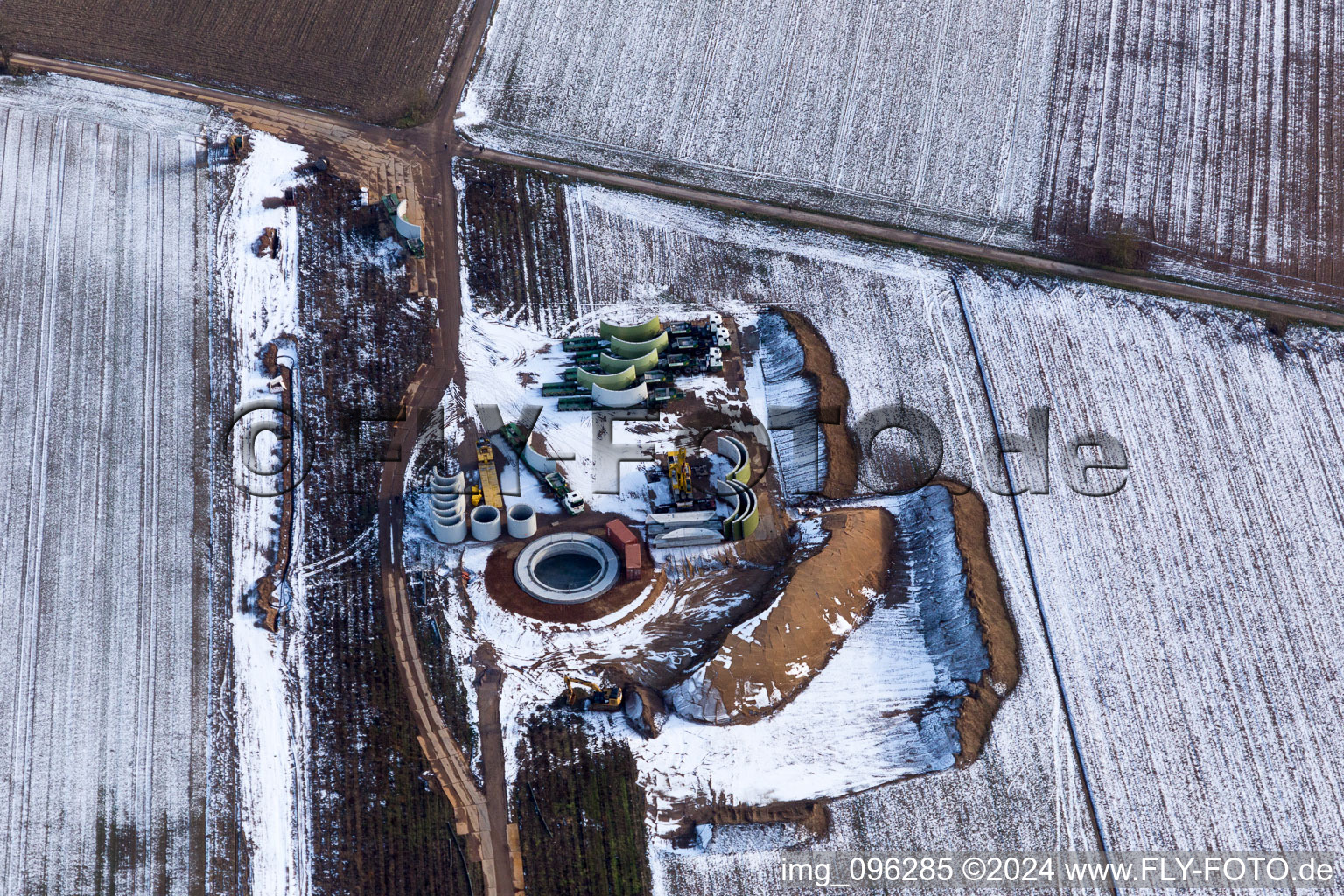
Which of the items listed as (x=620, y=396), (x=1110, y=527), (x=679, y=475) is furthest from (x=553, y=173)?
(x=1110, y=527)

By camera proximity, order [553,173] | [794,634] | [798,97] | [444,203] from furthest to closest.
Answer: [798,97] < [553,173] < [444,203] < [794,634]

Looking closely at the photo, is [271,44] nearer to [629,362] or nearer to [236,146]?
[236,146]

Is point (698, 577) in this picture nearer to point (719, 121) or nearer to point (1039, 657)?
point (1039, 657)

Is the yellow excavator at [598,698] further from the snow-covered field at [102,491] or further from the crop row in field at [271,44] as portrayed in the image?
the crop row in field at [271,44]

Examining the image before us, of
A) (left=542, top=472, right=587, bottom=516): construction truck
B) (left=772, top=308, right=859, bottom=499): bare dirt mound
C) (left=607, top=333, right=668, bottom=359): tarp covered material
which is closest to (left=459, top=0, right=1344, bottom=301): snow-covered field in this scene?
(left=772, top=308, right=859, bottom=499): bare dirt mound

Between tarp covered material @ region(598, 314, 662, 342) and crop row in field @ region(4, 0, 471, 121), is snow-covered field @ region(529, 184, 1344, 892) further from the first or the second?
crop row in field @ region(4, 0, 471, 121)

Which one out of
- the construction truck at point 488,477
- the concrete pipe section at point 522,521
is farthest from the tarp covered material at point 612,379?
the concrete pipe section at point 522,521
